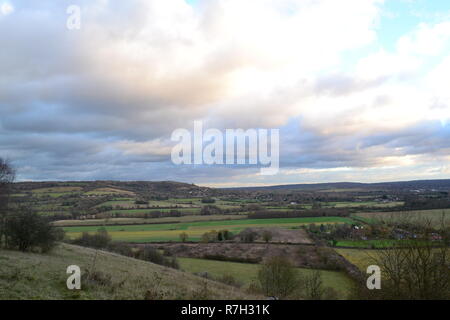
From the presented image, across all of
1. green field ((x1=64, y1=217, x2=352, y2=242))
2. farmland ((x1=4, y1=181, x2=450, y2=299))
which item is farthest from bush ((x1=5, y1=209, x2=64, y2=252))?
green field ((x1=64, y1=217, x2=352, y2=242))

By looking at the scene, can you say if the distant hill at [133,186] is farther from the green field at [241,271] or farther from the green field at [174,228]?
the green field at [241,271]

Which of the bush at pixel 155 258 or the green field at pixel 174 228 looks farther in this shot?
the green field at pixel 174 228

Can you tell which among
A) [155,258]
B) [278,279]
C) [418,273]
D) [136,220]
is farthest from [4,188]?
[136,220]

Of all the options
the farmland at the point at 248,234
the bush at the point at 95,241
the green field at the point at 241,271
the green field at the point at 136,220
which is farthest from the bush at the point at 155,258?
the green field at the point at 136,220

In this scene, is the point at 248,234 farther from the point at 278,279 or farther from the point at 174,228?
the point at 278,279

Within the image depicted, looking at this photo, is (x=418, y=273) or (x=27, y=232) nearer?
(x=418, y=273)
